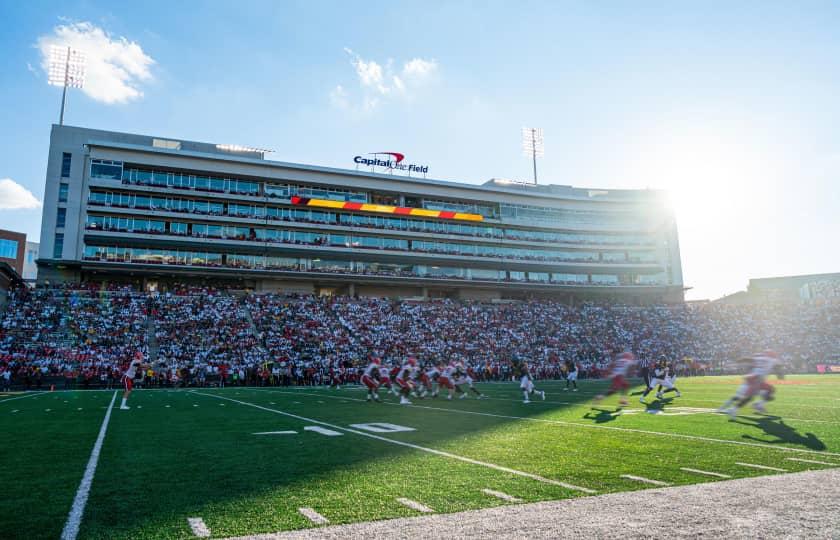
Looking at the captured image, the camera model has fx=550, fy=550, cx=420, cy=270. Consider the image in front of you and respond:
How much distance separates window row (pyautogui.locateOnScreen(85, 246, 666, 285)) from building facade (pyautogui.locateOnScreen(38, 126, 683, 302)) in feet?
0.46

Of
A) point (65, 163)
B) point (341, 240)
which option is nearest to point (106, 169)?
point (65, 163)

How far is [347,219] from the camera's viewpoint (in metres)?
59.2

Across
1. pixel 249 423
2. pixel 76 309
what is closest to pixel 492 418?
pixel 249 423

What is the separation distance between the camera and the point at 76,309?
40.2 metres

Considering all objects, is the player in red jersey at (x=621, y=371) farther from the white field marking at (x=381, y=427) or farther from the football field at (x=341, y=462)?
the white field marking at (x=381, y=427)

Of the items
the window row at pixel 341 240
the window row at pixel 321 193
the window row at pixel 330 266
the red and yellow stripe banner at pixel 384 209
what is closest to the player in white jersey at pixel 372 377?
the window row at pixel 330 266

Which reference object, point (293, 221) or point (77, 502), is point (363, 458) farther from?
point (293, 221)

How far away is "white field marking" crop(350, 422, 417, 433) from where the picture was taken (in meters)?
12.1

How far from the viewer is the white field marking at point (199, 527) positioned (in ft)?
16.0

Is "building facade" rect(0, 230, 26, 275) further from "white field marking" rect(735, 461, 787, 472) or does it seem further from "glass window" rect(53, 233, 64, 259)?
"white field marking" rect(735, 461, 787, 472)

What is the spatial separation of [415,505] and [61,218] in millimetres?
54920

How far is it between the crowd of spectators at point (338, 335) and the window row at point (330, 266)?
330cm

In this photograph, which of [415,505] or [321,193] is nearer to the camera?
[415,505]

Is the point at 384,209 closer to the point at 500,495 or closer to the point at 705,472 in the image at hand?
the point at 705,472
